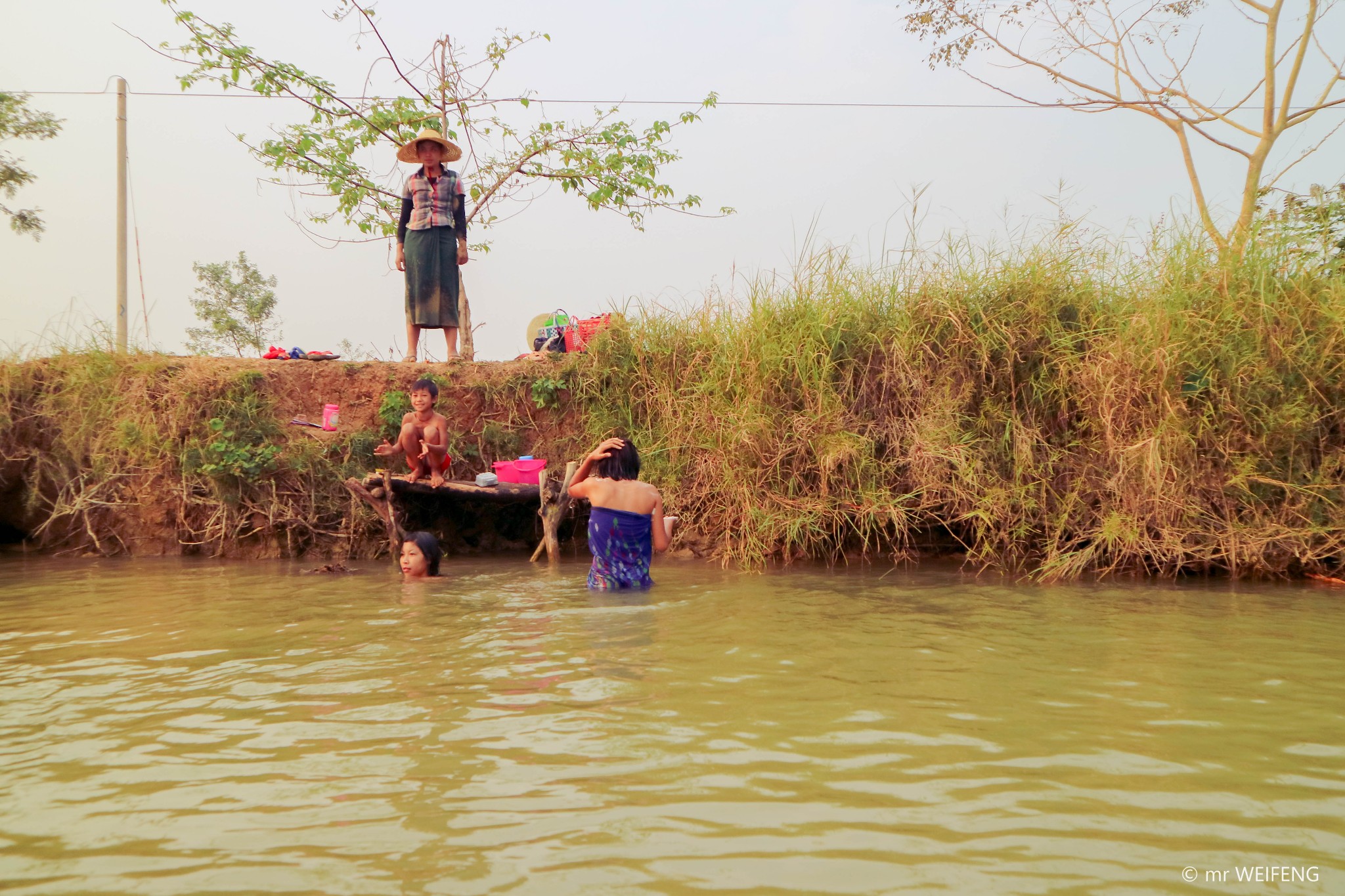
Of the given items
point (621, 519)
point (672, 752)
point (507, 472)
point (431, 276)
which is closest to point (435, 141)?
point (431, 276)

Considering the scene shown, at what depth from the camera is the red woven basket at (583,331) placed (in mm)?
9812

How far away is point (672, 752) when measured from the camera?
3080mm

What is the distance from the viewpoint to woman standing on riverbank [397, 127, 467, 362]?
32.4 feet

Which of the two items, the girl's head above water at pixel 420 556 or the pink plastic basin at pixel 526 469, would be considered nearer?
the girl's head above water at pixel 420 556

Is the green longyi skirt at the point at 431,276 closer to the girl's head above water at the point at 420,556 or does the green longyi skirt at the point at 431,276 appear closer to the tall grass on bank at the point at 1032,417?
the tall grass on bank at the point at 1032,417

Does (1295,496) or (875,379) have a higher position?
(875,379)

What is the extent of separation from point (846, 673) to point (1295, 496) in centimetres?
504

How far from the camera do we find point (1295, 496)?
7059 millimetres

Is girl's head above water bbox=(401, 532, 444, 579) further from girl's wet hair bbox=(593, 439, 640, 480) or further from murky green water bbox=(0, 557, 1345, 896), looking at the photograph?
girl's wet hair bbox=(593, 439, 640, 480)

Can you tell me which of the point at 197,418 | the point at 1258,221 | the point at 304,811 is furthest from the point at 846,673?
the point at 197,418

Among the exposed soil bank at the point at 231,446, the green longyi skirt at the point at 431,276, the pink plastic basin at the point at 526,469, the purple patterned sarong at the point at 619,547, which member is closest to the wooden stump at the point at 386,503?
the exposed soil bank at the point at 231,446

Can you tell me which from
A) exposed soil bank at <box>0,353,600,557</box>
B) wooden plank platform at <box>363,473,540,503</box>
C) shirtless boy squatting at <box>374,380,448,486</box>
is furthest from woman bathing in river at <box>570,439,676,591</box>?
exposed soil bank at <box>0,353,600,557</box>

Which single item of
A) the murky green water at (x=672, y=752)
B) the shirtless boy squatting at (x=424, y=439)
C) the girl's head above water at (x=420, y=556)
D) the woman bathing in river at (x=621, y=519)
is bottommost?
the murky green water at (x=672, y=752)

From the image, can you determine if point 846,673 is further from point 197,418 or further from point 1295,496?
point 197,418
